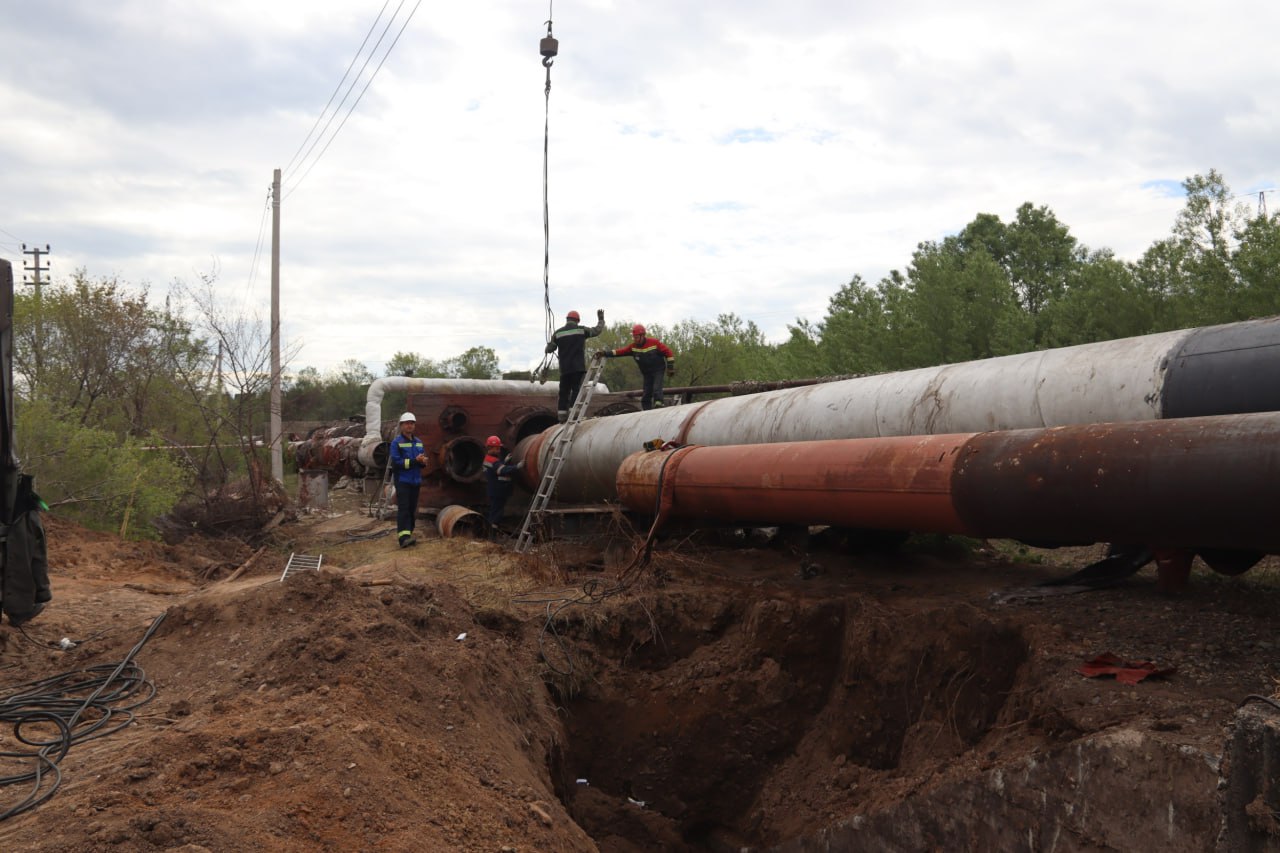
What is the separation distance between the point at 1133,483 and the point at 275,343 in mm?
19825

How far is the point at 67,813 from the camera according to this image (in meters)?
3.61

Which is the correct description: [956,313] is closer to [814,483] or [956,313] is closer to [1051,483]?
[814,483]

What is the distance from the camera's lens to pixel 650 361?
1256cm

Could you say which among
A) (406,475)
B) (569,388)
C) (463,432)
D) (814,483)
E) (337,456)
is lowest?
(337,456)

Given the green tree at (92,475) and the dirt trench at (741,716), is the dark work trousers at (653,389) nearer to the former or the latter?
the dirt trench at (741,716)

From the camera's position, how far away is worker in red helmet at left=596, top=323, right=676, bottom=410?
41.0ft

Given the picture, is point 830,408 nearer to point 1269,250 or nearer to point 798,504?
point 798,504

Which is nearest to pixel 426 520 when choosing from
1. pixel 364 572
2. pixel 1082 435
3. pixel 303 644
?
pixel 364 572

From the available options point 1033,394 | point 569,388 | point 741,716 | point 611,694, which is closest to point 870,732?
point 741,716

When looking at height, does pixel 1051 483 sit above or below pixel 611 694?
above

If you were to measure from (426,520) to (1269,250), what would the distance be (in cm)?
1417

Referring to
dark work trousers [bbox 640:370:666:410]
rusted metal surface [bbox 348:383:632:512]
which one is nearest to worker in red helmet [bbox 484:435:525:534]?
rusted metal surface [bbox 348:383:632:512]

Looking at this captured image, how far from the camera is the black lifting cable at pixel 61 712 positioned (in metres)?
4.11

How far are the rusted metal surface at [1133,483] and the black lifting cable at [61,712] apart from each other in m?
4.62
